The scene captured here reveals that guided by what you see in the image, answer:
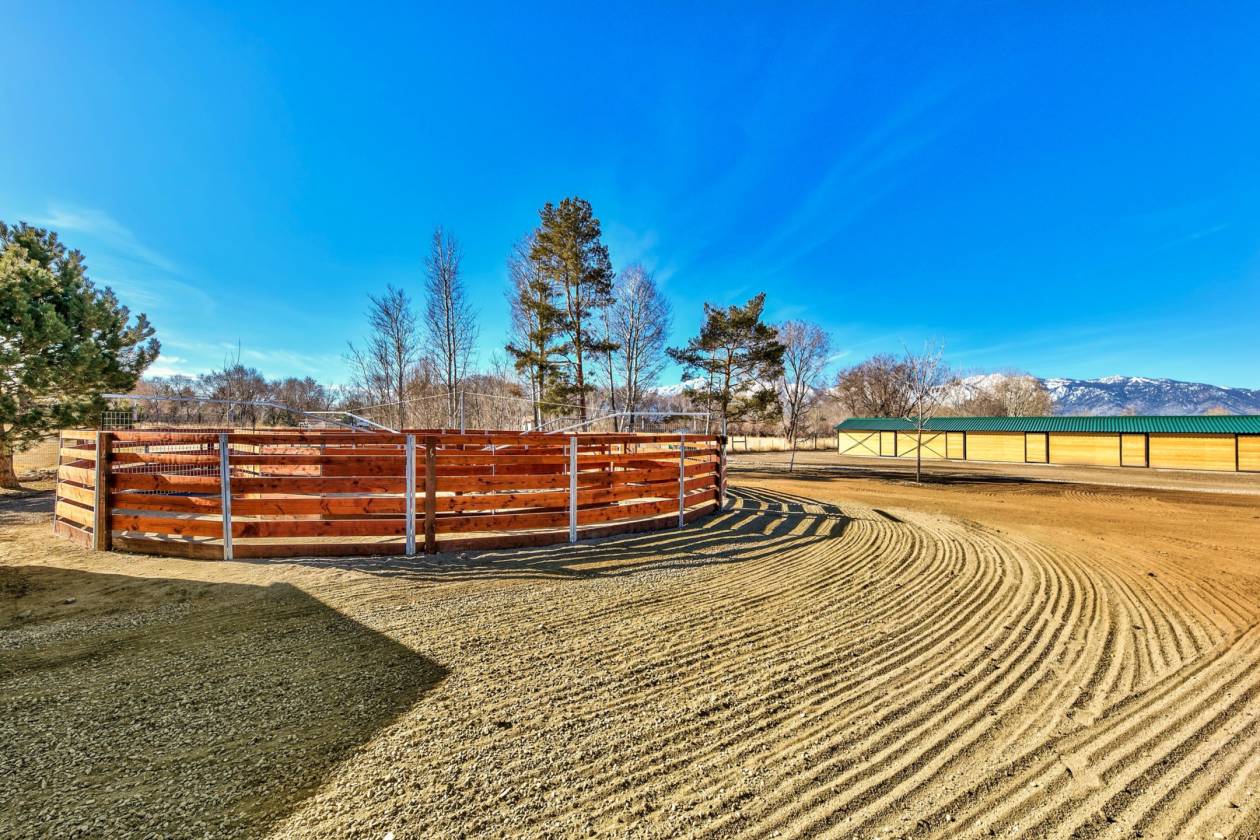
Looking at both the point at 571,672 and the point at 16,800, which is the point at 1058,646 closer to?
the point at 571,672

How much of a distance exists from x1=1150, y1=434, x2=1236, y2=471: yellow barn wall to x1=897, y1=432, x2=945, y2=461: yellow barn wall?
958 centimetres

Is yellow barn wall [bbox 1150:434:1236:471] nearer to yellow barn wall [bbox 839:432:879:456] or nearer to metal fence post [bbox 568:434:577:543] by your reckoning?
yellow barn wall [bbox 839:432:879:456]

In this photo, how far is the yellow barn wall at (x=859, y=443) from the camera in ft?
115

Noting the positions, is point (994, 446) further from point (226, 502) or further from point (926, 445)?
point (226, 502)

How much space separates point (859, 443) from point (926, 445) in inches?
181

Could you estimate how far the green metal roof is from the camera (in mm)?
23672

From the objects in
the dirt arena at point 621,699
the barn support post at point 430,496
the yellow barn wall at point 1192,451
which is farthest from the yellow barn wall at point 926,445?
the barn support post at point 430,496

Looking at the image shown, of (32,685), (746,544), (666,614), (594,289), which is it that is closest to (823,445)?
(594,289)

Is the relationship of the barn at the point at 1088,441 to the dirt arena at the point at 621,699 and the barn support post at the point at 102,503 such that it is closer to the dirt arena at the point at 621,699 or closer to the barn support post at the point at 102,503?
the dirt arena at the point at 621,699

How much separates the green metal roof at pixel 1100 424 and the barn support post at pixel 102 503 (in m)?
36.8

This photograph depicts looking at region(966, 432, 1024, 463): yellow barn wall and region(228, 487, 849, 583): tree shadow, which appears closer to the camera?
region(228, 487, 849, 583): tree shadow

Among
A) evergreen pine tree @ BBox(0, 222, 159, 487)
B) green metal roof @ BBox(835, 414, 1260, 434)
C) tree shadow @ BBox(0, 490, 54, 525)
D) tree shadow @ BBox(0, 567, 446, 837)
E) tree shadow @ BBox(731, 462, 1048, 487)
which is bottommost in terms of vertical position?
tree shadow @ BBox(731, 462, 1048, 487)

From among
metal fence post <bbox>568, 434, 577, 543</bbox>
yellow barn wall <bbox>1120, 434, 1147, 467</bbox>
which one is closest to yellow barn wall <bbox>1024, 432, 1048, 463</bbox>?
yellow barn wall <bbox>1120, 434, 1147, 467</bbox>

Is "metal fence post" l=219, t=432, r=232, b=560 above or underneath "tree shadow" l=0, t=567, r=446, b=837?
above
